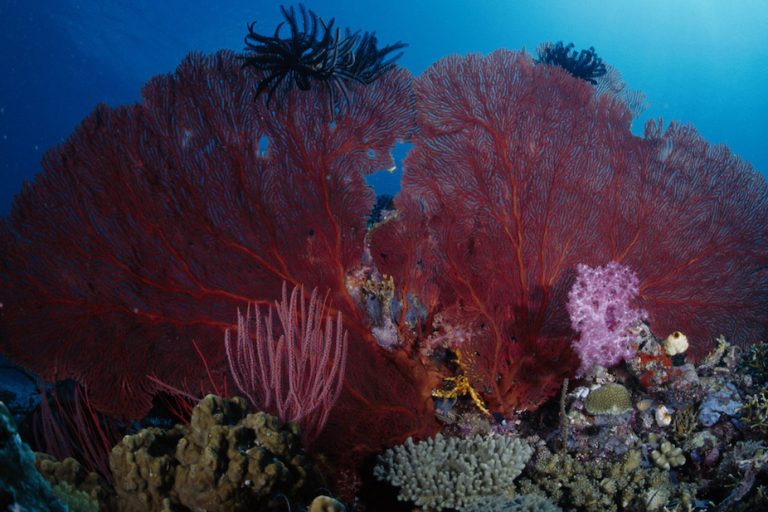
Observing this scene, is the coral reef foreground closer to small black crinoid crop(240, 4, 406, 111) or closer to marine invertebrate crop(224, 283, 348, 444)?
small black crinoid crop(240, 4, 406, 111)

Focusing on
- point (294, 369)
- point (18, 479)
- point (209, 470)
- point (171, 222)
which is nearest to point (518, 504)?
→ point (294, 369)

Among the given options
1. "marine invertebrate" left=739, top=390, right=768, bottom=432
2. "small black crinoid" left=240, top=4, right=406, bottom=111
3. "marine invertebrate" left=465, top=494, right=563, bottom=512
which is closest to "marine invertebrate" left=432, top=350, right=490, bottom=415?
"marine invertebrate" left=465, top=494, right=563, bottom=512

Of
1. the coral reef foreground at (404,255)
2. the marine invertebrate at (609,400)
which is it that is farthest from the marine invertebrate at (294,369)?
the marine invertebrate at (609,400)

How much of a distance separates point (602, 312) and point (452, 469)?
6.20ft

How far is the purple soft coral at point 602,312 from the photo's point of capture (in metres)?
3.61

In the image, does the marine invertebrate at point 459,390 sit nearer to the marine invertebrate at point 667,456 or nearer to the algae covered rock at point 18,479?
the marine invertebrate at point 667,456

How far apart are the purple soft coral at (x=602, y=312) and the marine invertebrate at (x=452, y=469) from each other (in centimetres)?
107

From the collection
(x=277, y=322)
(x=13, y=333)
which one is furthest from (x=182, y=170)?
(x=13, y=333)

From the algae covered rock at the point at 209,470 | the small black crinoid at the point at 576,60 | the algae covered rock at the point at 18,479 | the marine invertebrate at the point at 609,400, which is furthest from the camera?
the small black crinoid at the point at 576,60

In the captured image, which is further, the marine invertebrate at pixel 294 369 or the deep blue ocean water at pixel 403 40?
the deep blue ocean water at pixel 403 40

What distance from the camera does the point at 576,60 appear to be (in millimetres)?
9125

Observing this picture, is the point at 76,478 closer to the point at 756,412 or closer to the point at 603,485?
the point at 603,485

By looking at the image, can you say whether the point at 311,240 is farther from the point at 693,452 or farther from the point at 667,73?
the point at 667,73

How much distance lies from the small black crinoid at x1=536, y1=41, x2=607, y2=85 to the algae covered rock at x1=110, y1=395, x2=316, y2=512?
9.22 m
